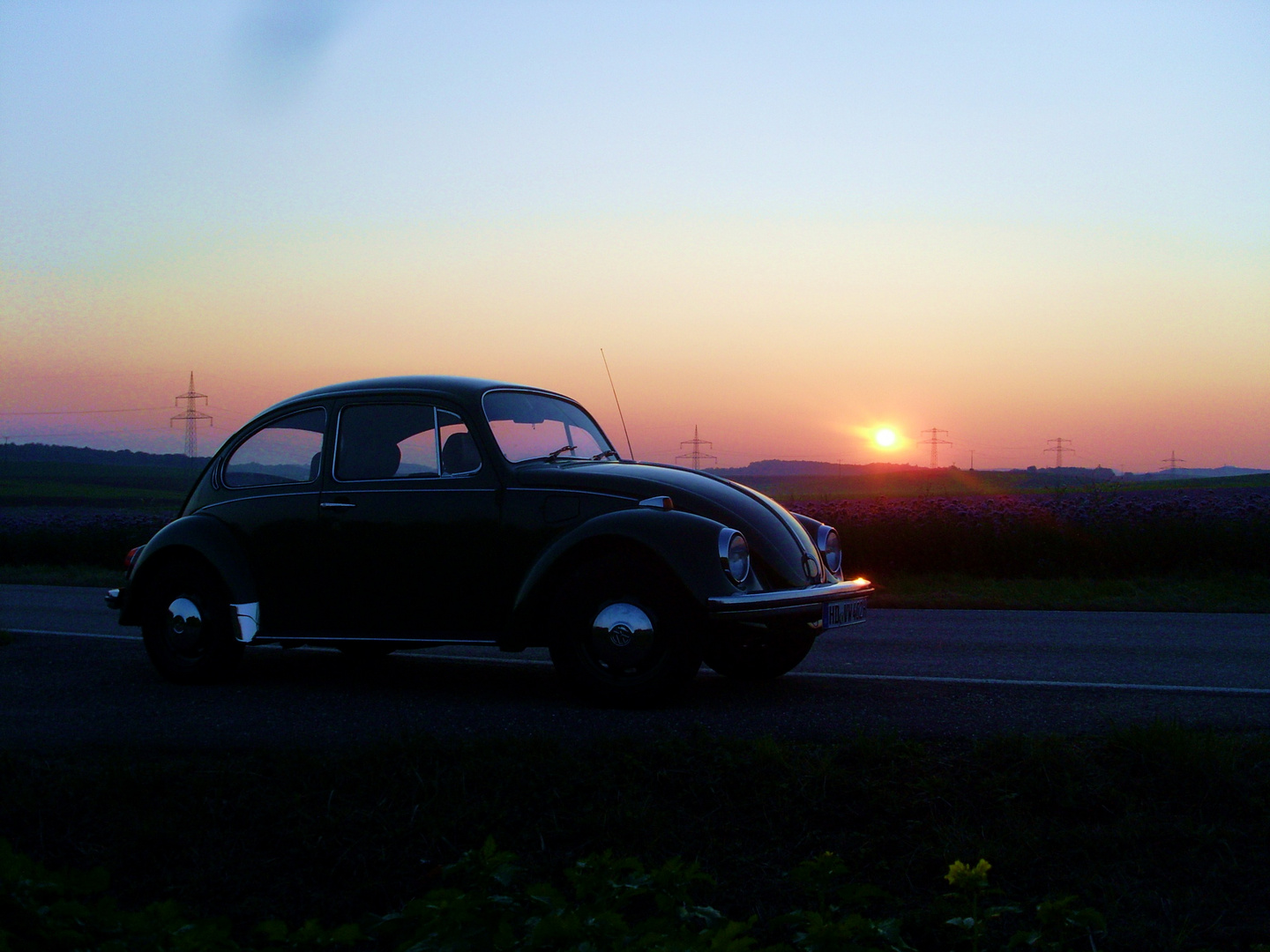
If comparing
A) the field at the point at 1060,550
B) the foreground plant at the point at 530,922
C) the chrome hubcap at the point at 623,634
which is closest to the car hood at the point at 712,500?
the chrome hubcap at the point at 623,634

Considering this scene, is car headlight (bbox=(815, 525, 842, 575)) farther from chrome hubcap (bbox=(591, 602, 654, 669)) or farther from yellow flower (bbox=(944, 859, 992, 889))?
yellow flower (bbox=(944, 859, 992, 889))

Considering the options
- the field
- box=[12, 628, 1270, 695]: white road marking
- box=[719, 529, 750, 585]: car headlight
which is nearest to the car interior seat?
box=[719, 529, 750, 585]: car headlight

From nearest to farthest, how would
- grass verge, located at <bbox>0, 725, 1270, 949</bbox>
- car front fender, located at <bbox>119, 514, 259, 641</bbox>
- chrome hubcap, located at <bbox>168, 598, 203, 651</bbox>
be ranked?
grass verge, located at <bbox>0, 725, 1270, 949</bbox> → car front fender, located at <bbox>119, 514, 259, 641</bbox> → chrome hubcap, located at <bbox>168, 598, 203, 651</bbox>

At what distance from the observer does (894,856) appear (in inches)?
143

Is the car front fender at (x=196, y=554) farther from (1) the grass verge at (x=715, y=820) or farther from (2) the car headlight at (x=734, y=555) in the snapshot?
(2) the car headlight at (x=734, y=555)

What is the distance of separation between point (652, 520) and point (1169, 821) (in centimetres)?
266

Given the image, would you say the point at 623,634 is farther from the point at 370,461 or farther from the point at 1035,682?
the point at 1035,682

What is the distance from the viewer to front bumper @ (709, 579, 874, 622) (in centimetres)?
533

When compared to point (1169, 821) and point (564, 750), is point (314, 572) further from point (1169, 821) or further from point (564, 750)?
point (1169, 821)

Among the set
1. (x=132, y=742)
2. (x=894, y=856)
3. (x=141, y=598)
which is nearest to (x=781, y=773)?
(x=894, y=856)

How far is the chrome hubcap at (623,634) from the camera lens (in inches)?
216

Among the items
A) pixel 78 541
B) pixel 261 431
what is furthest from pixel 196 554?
pixel 78 541

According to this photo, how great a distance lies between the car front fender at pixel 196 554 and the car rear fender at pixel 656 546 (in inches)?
73.2

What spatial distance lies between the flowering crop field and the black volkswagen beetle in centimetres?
848
